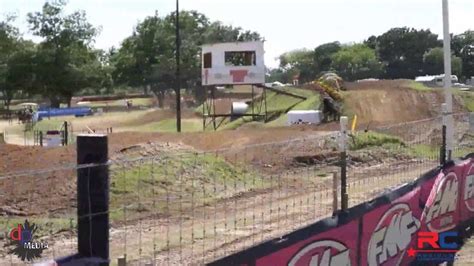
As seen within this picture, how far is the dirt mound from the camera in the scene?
148 feet

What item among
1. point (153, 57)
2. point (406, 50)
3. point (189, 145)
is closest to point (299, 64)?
point (406, 50)

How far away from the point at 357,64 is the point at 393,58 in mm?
11961

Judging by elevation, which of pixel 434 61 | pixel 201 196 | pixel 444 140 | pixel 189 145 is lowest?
pixel 201 196

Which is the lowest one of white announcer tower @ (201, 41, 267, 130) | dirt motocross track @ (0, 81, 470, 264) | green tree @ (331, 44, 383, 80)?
dirt motocross track @ (0, 81, 470, 264)

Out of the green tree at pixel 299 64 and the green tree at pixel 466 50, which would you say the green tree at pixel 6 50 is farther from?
the green tree at pixel 466 50

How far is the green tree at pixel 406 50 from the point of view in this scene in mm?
142375

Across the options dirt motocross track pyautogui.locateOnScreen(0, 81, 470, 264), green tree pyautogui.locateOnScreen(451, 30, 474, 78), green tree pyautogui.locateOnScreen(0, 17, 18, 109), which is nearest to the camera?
dirt motocross track pyautogui.locateOnScreen(0, 81, 470, 264)

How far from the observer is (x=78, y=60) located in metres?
89.1

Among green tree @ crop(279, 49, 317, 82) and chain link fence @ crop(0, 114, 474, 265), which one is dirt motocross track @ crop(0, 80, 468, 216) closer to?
chain link fence @ crop(0, 114, 474, 265)

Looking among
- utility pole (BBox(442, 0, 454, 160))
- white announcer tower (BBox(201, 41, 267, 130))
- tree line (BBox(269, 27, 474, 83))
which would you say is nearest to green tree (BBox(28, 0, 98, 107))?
white announcer tower (BBox(201, 41, 267, 130))

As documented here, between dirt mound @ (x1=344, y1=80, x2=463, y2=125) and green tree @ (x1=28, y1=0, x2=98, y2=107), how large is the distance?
47.5 meters

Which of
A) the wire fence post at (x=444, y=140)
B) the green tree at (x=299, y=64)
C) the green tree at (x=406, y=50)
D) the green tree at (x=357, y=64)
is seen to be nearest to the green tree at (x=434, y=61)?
the green tree at (x=406, y=50)

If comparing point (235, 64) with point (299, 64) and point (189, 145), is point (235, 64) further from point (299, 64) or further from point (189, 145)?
point (299, 64)

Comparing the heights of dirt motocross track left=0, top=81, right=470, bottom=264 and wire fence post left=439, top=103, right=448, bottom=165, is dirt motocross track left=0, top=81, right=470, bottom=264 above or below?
below
